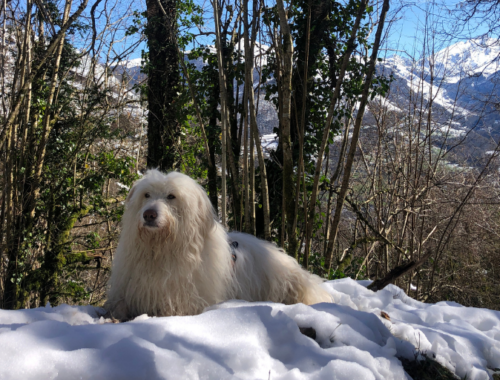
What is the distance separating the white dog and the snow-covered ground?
269 millimetres

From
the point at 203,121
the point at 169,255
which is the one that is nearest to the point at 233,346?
the point at 169,255

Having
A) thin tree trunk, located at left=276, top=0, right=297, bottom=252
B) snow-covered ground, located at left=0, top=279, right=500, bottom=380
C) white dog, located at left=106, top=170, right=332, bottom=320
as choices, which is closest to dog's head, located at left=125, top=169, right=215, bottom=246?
white dog, located at left=106, top=170, right=332, bottom=320

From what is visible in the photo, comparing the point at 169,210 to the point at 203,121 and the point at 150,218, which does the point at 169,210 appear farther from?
the point at 203,121

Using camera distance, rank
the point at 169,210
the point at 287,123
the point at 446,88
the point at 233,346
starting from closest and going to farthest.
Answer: the point at 233,346 → the point at 169,210 → the point at 287,123 → the point at 446,88

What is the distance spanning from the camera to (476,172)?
1027 cm

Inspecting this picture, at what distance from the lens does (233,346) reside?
1.86m

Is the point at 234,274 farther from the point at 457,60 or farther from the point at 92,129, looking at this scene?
the point at 457,60

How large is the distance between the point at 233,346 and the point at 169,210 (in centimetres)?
131

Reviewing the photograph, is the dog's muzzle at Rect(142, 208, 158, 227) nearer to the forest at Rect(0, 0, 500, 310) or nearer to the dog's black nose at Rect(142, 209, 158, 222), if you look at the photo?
the dog's black nose at Rect(142, 209, 158, 222)

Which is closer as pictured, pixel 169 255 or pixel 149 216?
pixel 149 216

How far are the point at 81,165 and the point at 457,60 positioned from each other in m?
8.02

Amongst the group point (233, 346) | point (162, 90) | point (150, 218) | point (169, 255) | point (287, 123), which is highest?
point (162, 90)

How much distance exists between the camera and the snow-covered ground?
1529 mm

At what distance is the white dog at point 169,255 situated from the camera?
2.84m
